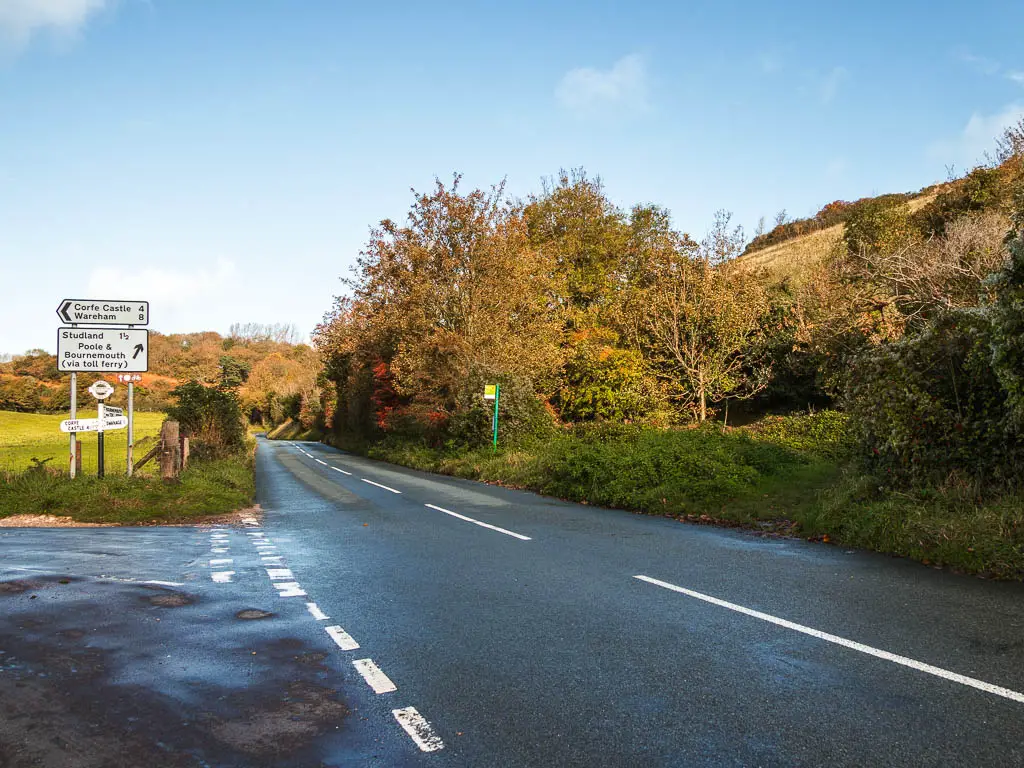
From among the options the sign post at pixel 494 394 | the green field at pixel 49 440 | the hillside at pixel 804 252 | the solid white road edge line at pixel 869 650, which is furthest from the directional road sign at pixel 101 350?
the hillside at pixel 804 252

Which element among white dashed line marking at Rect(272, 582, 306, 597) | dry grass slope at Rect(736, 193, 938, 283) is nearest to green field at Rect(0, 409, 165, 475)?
white dashed line marking at Rect(272, 582, 306, 597)

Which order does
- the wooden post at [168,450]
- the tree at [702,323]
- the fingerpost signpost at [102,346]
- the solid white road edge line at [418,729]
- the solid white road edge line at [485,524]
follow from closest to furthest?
the solid white road edge line at [418,729], the solid white road edge line at [485,524], the fingerpost signpost at [102,346], the wooden post at [168,450], the tree at [702,323]

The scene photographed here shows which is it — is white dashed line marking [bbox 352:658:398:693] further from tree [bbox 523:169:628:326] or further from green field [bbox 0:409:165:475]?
tree [bbox 523:169:628:326]

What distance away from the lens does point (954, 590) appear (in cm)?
641

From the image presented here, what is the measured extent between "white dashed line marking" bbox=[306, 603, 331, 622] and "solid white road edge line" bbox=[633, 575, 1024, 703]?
321 centimetres

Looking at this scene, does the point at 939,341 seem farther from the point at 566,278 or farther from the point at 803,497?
the point at 566,278

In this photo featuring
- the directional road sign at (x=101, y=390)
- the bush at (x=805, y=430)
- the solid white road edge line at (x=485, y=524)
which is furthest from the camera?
the bush at (x=805, y=430)

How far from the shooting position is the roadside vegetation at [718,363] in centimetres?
893

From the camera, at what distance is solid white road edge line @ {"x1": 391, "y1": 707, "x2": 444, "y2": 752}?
3.28 m

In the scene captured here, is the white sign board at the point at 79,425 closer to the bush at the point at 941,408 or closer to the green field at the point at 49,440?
the bush at the point at 941,408

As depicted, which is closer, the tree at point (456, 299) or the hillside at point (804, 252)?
the tree at point (456, 299)

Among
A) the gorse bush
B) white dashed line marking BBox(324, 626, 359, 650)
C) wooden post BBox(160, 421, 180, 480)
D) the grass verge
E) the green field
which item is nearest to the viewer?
white dashed line marking BBox(324, 626, 359, 650)

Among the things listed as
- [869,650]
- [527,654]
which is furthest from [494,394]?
[869,650]

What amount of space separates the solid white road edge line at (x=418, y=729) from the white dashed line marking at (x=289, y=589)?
3.09 metres
